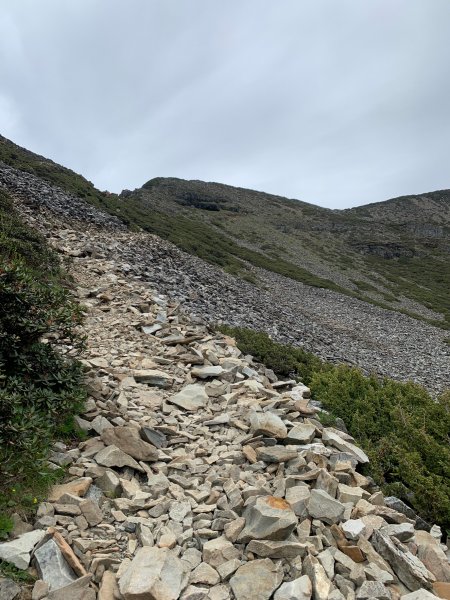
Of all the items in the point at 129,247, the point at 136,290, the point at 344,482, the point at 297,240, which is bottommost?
the point at 344,482

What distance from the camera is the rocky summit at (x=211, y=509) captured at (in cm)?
443

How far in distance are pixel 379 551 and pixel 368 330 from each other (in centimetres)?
2787

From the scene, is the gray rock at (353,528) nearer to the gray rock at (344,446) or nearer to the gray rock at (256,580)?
the gray rock at (256,580)

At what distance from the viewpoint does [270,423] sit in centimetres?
744

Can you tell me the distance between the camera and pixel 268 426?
7391 mm

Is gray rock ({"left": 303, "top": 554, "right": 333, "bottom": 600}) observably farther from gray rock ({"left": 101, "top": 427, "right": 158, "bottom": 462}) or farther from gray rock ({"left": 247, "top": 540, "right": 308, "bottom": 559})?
gray rock ({"left": 101, "top": 427, "right": 158, "bottom": 462})

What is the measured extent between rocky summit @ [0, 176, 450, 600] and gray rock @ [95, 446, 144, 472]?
23 millimetres

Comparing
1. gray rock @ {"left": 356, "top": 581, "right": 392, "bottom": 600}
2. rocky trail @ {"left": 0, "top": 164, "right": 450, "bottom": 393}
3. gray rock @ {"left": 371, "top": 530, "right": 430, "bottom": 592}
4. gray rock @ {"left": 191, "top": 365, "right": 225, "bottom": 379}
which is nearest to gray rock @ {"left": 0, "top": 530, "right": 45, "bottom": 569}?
gray rock @ {"left": 356, "top": 581, "right": 392, "bottom": 600}

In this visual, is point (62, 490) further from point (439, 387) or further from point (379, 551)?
point (439, 387)

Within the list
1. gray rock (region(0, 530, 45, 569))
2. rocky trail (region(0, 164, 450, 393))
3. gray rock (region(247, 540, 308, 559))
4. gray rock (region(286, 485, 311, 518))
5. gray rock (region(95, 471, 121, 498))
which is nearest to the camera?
gray rock (region(0, 530, 45, 569))

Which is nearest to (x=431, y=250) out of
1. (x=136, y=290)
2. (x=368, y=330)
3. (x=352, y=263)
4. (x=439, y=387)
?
(x=352, y=263)

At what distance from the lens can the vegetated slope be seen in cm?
4303

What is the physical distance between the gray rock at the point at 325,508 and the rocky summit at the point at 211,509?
14mm

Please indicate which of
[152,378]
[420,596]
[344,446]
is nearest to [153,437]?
[152,378]
